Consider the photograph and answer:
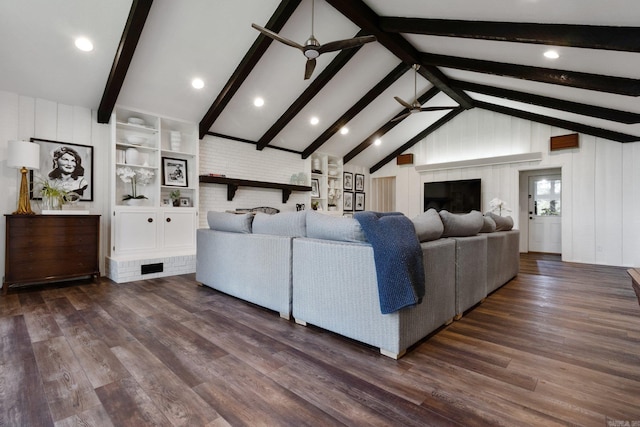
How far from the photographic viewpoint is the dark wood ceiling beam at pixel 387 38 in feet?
11.7

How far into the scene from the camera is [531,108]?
5.80m

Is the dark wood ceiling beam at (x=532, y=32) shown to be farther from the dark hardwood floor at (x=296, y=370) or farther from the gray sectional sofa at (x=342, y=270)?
the dark hardwood floor at (x=296, y=370)

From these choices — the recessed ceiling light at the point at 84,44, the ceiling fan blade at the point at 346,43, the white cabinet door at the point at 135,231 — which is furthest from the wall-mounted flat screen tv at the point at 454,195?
the recessed ceiling light at the point at 84,44

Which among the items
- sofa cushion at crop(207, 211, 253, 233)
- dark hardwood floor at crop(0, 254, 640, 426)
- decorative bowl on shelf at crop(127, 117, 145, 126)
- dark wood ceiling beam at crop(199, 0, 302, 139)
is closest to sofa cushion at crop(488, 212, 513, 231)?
dark hardwood floor at crop(0, 254, 640, 426)

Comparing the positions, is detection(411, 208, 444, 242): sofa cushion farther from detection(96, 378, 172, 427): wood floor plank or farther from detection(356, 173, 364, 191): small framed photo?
detection(356, 173, 364, 191): small framed photo

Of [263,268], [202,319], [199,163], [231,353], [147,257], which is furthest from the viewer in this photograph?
[199,163]

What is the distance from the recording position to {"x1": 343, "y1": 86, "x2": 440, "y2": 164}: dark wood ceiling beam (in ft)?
21.7

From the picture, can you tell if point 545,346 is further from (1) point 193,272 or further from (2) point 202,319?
(1) point 193,272

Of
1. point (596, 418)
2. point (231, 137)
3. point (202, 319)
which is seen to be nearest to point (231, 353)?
point (202, 319)

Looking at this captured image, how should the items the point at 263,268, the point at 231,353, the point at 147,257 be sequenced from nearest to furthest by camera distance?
the point at 231,353, the point at 263,268, the point at 147,257

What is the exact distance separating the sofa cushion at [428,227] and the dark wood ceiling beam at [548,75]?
3.20 meters

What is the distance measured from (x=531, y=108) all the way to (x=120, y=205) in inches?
293

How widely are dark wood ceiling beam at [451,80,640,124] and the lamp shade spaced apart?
671 centimetres

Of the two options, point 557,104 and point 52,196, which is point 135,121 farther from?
point 557,104
